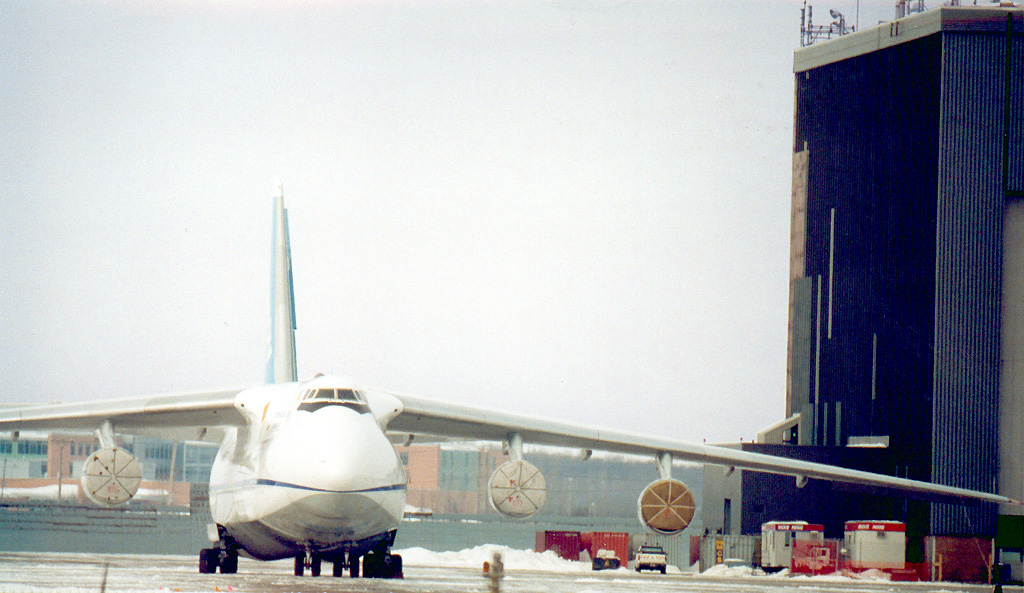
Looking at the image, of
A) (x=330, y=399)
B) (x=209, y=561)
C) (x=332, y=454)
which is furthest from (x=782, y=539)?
(x=332, y=454)

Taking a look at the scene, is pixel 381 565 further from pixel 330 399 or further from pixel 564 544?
pixel 564 544

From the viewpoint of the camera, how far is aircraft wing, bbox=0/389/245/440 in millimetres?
21281

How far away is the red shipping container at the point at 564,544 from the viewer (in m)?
46.6

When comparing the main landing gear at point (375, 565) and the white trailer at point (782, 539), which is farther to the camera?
the white trailer at point (782, 539)

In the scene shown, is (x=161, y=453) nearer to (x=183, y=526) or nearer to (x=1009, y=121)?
(x=183, y=526)

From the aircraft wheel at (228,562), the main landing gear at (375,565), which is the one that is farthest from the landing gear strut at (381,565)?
the aircraft wheel at (228,562)

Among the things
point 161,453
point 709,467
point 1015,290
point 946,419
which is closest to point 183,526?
point 161,453

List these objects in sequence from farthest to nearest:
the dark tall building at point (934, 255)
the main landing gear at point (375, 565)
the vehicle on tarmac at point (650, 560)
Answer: the dark tall building at point (934, 255) < the vehicle on tarmac at point (650, 560) < the main landing gear at point (375, 565)

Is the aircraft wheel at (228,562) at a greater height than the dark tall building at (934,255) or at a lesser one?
lesser

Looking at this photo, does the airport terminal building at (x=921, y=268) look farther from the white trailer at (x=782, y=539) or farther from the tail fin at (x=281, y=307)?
the tail fin at (x=281, y=307)

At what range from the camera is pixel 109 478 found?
798 inches

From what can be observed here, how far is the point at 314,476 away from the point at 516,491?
4.47 m

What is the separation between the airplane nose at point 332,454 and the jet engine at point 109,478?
11.2 ft

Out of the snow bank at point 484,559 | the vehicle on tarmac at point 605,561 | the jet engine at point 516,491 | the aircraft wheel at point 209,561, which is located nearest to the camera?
the jet engine at point 516,491
